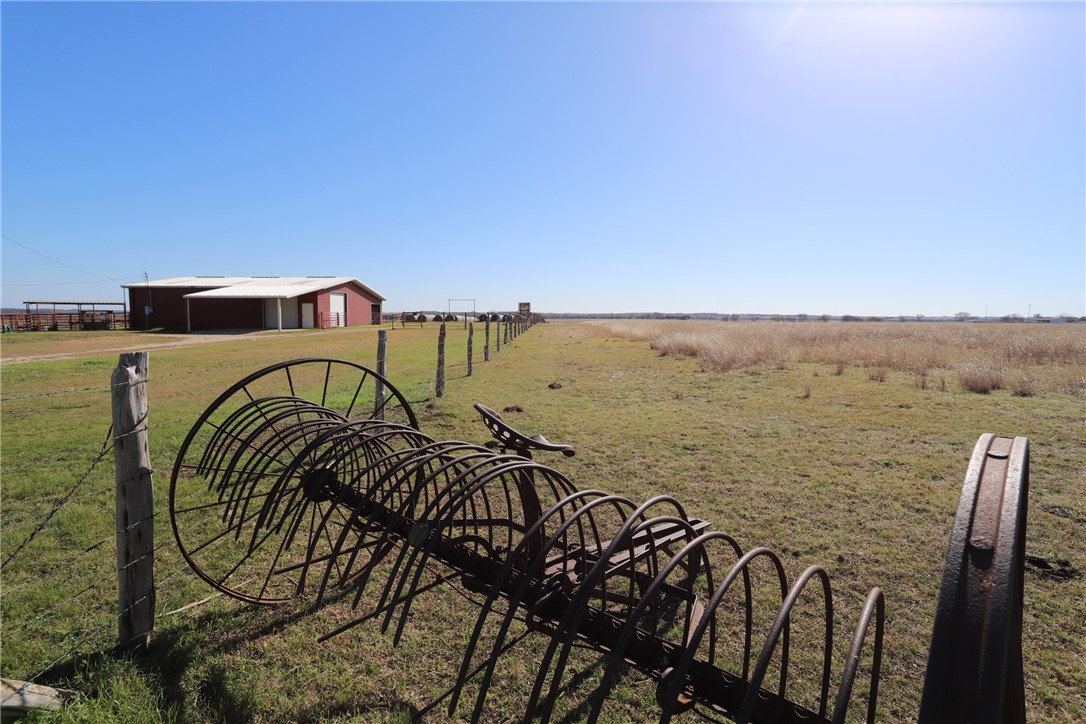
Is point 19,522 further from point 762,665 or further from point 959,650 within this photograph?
point 959,650

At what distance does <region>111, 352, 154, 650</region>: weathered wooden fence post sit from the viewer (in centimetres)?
269

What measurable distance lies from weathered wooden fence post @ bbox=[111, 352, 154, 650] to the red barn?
31.7 meters

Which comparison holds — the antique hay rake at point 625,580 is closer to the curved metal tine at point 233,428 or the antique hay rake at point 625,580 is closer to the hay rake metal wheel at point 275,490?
the hay rake metal wheel at point 275,490

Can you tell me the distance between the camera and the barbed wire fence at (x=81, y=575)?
2672 millimetres

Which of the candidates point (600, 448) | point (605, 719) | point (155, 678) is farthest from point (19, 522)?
point (600, 448)

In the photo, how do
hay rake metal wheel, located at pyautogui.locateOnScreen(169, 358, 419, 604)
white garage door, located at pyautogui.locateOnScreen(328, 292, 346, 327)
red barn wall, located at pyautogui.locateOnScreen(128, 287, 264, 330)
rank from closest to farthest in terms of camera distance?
hay rake metal wheel, located at pyautogui.locateOnScreen(169, 358, 419, 604) < red barn wall, located at pyautogui.locateOnScreen(128, 287, 264, 330) < white garage door, located at pyautogui.locateOnScreen(328, 292, 346, 327)

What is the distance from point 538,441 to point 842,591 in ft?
7.51

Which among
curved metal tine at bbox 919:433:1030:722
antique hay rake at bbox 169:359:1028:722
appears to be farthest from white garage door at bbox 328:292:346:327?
curved metal tine at bbox 919:433:1030:722

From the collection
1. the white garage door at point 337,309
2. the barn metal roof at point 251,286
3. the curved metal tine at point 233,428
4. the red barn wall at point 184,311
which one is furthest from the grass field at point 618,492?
the white garage door at point 337,309

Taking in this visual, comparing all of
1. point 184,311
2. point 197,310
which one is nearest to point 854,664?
point 197,310

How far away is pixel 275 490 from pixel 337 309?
3878 cm

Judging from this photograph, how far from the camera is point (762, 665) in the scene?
47.2 inches

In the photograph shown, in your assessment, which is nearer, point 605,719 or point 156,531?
point 605,719

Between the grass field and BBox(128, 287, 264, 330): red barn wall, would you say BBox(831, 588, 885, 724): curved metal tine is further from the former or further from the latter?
BBox(128, 287, 264, 330): red barn wall
